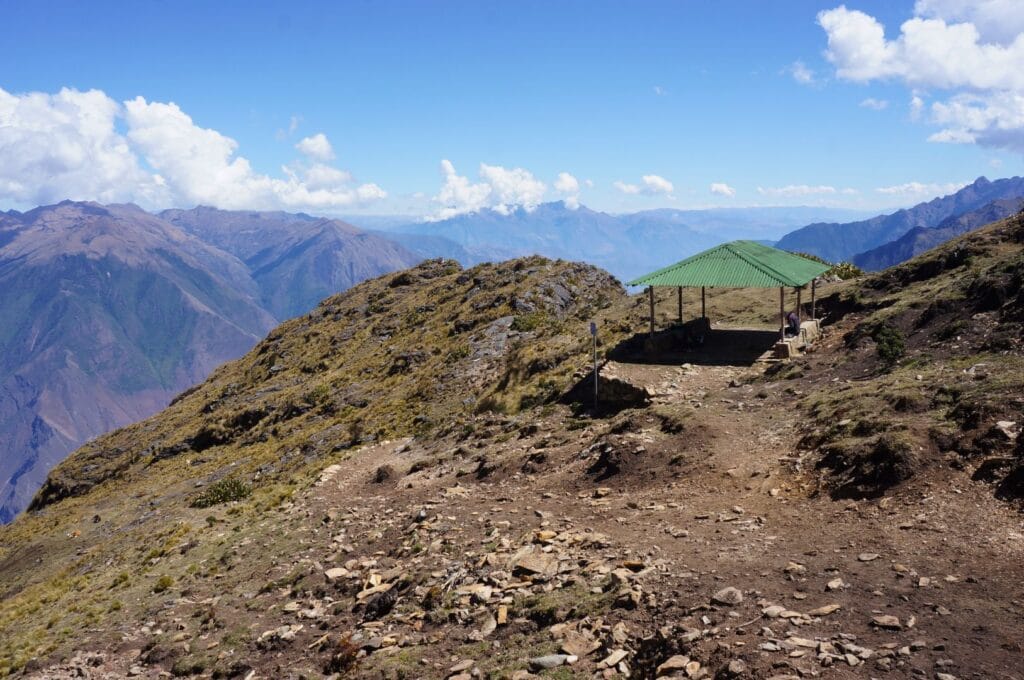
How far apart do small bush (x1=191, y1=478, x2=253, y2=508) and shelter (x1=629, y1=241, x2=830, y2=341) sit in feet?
59.5

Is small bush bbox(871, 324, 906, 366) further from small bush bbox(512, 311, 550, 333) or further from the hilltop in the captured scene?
small bush bbox(512, 311, 550, 333)

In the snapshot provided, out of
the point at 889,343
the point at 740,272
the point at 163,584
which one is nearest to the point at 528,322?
the point at 740,272

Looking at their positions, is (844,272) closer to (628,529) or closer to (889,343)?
(889,343)

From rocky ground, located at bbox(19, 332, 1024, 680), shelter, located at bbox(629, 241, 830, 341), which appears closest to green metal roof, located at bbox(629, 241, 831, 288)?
shelter, located at bbox(629, 241, 830, 341)

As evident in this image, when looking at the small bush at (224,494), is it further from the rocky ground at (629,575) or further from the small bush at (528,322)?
the small bush at (528,322)

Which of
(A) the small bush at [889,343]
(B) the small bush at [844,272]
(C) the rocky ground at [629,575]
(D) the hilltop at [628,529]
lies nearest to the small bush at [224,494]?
(D) the hilltop at [628,529]

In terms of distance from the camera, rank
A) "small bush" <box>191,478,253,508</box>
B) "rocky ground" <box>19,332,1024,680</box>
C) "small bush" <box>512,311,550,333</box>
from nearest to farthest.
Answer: "rocky ground" <box>19,332,1024,680</box>
"small bush" <box>191,478,253,508</box>
"small bush" <box>512,311,550,333</box>

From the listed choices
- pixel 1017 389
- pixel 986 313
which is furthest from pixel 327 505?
pixel 986 313

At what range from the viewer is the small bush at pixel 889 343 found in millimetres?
19094

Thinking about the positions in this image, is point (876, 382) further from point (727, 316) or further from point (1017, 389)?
point (727, 316)

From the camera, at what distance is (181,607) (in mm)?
15922

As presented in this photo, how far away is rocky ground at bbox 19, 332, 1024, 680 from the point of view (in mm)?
8414

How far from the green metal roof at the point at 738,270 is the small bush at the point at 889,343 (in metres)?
3.74

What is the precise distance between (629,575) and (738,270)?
1769 centimetres
